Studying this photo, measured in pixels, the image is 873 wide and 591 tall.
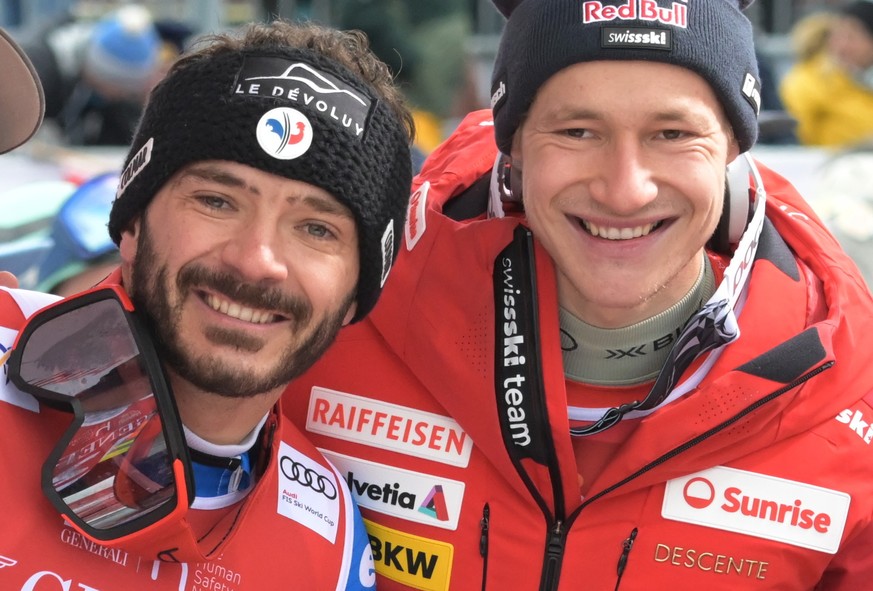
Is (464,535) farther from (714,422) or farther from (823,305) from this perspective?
(823,305)

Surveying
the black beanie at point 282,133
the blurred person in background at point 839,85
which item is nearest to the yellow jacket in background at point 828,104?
the blurred person in background at point 839,85

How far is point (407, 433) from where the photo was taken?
276 cm

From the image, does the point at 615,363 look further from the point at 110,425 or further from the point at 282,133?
the point at 110,425

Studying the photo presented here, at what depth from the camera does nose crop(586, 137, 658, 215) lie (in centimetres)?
252

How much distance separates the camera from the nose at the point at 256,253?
2.29 meters

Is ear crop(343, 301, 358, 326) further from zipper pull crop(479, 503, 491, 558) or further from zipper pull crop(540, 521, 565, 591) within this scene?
zipper pull crop(540, 521, 565, 591)

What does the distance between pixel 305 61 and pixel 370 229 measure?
0.37m

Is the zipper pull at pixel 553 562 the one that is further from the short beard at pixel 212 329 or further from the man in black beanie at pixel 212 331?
the short beard at pixel 212 329

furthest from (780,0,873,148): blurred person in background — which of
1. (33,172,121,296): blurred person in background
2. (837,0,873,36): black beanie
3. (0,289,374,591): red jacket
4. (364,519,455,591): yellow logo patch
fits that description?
(0,289,374,591): red jacket

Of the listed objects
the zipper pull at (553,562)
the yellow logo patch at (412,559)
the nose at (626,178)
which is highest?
the nose at (626,178)

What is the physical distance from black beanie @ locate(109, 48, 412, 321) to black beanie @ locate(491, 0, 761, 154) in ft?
1.09

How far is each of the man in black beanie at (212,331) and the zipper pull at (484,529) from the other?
26 cm

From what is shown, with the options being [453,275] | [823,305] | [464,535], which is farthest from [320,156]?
[823,305]

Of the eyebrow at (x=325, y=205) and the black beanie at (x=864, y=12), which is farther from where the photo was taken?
the black beanie at (x=864, y=12)
